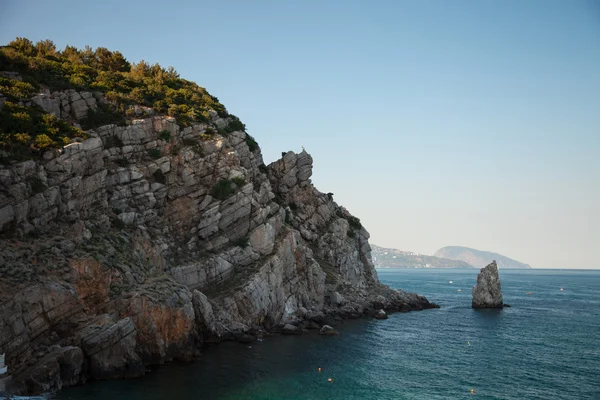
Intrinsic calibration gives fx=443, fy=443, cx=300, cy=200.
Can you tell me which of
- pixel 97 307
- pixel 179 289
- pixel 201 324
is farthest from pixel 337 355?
pixel 97 307

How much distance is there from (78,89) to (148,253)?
89.3 ft

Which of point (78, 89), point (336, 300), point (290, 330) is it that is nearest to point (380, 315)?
point (336, 300)

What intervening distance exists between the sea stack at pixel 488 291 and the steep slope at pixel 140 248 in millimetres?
21201

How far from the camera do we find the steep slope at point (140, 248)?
139ft

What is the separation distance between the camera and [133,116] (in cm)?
6819

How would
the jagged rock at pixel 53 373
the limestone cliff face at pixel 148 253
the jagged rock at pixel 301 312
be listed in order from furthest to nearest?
the jagged rock at pixel 301 312
the limestone cliff face at pixel 148 253
the jagged rock at pixel 53 373

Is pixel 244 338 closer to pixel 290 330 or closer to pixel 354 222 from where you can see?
pixel 290 330

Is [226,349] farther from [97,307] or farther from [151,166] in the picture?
[151,166]

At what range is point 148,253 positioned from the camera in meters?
59.1

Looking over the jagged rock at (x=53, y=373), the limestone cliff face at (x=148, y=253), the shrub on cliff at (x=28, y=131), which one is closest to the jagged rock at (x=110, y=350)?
the limestone cliff face at (x=148, y=253)

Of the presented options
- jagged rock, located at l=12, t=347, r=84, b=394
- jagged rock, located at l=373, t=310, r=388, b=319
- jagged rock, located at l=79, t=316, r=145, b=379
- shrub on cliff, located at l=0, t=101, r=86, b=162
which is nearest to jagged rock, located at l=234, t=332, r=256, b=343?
jagged rock, located at l=79, t=316, r=145, b=379

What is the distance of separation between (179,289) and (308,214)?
46.3 m

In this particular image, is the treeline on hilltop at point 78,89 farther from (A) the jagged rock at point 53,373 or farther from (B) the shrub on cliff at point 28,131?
(A) the jagged rock at point 53,373

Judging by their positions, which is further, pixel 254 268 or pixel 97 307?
pixel 254 268
